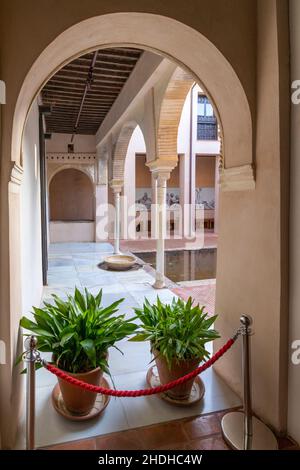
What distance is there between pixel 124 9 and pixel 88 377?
2914 millimetres

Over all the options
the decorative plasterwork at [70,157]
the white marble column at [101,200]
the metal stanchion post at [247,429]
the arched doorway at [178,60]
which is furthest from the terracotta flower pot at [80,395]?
the decorative plasterwork at [70,157]

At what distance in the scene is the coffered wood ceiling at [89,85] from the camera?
20.2 ft

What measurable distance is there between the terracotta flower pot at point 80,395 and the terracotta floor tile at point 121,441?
0.92 feet

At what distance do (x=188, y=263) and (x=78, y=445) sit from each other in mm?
8272

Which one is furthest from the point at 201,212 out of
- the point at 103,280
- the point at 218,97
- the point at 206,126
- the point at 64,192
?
the point at 218,97

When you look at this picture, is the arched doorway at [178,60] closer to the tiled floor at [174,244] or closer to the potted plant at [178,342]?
the potted plant at [178,342]

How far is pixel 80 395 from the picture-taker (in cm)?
260

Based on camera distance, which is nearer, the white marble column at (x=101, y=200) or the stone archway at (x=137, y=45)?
the stone archway at (x=137, y=45)

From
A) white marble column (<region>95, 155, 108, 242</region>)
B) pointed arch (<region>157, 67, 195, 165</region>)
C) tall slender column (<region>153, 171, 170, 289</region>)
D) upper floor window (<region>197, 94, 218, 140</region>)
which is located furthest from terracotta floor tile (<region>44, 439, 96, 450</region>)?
upper floor window (<region>197, 94, 218, 140</region>)

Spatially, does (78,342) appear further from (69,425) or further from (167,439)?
(167,439)

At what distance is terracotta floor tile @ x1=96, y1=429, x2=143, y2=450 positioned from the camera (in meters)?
2.41

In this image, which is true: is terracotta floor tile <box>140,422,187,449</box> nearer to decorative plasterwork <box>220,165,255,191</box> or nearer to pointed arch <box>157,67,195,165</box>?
decorative plasterwork <box>220,165,255,191</box>

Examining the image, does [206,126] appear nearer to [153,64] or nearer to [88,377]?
[153,64]

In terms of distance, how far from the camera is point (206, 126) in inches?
688
